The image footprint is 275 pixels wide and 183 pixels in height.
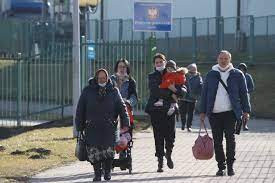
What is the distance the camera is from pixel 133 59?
19.9m

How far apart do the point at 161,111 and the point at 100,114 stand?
1437 millimetres

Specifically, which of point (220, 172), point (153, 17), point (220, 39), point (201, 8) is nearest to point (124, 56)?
point (153, 17)

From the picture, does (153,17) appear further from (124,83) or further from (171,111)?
(171,111)

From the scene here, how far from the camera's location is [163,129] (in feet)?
39.4

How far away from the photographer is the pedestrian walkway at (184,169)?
11.1m

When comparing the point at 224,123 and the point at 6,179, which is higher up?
the point at 224,123

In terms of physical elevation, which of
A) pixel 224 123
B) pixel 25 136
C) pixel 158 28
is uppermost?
pixel 158 28

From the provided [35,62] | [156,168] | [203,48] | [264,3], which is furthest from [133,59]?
[264,3]

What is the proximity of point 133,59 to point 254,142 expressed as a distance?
4.83 metres

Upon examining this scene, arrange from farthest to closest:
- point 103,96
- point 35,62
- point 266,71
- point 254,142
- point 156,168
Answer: point 266,71 → point 35,62 → point 254,142 → point 156,168 → point 103,96

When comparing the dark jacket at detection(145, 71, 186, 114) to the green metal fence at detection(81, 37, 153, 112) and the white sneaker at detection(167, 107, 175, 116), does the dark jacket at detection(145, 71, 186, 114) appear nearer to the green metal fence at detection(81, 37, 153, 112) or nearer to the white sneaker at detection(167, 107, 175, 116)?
the white sneaker at detection(167, 107, 175, 116)

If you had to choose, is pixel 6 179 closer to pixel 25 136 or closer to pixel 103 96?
pixel 103 96

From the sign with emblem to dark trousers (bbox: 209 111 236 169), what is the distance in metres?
12.1

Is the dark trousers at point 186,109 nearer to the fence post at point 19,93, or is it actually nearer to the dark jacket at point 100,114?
the fence post at point 19,93
